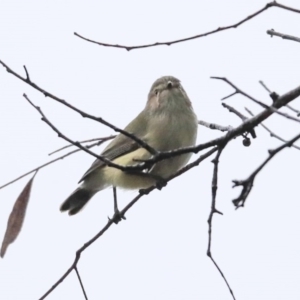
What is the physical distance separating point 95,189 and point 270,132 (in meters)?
3.03

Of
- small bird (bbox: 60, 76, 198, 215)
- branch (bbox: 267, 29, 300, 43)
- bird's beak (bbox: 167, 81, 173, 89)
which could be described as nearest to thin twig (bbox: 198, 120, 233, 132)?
small bird (bbox: 60, 76, 198, 215)

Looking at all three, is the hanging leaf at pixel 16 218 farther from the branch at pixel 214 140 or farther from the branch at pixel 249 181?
the branch at pixel 249 181

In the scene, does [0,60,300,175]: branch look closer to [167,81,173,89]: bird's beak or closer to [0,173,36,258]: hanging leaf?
[0,173,36,258]: hanging leaf

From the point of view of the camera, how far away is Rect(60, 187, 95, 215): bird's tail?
686 centimetres

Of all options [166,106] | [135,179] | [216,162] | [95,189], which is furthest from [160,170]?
[216,162]

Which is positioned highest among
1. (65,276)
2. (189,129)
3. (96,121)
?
(189,129)

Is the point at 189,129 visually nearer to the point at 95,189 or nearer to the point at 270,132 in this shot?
the point at 95,189

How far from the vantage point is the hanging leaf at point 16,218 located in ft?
12.5

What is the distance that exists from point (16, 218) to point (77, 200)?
117 inches

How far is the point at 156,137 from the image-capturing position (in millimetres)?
5898

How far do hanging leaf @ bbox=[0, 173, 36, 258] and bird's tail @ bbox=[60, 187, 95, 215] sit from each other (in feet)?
9.19

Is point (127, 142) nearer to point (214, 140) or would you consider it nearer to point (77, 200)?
point (77, 200)

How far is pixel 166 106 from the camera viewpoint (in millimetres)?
6141

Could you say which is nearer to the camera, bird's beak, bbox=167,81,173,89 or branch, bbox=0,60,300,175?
branch, bbox=0,60,300,175
